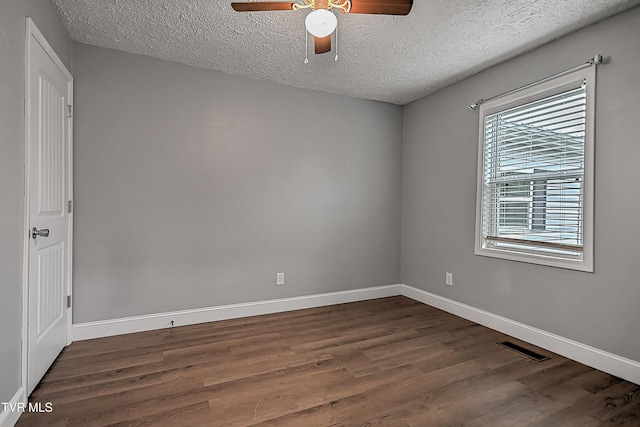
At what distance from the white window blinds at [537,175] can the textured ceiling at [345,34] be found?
22.1 inches

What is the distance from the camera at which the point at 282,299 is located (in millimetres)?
3512

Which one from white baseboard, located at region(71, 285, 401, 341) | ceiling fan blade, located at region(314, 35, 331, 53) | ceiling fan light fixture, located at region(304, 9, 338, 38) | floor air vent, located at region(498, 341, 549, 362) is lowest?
floor air vent, located at region(498, 341, 549, 362)

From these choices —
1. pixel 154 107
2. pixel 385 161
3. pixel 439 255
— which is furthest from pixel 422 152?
pixel 154 107

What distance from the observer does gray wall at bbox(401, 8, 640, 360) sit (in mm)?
2146

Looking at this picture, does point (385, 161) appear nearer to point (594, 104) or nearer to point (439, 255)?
point (439, 255)

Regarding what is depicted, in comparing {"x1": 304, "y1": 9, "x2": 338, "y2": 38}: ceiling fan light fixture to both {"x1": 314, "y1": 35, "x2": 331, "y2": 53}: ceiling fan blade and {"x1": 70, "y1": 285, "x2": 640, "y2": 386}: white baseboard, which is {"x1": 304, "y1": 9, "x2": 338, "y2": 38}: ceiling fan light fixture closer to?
{"x1": 314, "y1": 35, "x2": 331, "y2": 53}: ceiling fan blade

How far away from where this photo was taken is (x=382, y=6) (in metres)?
1.73

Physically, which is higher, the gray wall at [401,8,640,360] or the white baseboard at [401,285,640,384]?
the gray wall at [401,8,640,360]

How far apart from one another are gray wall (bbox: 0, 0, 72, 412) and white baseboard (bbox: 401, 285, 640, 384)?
353cm

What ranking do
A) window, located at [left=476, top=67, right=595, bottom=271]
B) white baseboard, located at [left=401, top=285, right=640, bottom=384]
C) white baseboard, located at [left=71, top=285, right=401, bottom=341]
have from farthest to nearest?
white baseboard, located at [left=71, top=285, right=401, bottom=341] < window, located at [left=476, top=67, right=595, bottom=271] < white baseboard, located at [left=401, top=285, right=640, bottom=384]

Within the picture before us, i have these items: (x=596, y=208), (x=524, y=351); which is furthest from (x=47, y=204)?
(x=596, y=208)

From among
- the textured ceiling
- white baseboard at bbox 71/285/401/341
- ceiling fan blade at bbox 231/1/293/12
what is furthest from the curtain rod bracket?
white baseboard at bbox 71/285/401/341

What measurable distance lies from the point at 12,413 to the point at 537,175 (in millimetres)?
3854

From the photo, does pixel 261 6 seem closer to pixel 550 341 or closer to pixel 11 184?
pixel 11 184
